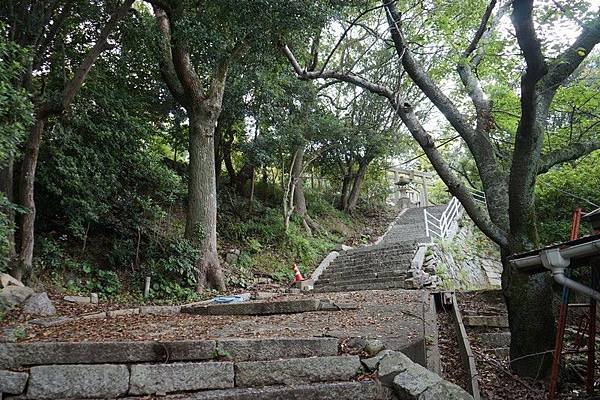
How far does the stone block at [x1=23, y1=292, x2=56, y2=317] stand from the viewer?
557cm

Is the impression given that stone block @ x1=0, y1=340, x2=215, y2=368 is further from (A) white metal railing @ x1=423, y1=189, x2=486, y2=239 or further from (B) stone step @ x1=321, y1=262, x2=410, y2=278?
(A) white metal railing @ x1=423, y1=189, x2=486, y2=239

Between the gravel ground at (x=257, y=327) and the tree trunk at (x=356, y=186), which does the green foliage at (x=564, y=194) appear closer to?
the gravel ground at (x=257, y=327)

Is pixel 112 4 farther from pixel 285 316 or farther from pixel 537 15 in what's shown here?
pixel 537 15

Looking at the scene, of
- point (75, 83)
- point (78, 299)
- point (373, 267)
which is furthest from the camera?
point (373, 267)

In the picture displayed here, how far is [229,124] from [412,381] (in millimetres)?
11490

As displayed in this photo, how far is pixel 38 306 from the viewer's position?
18.6 feet

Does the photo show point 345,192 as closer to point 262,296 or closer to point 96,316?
point 262,296

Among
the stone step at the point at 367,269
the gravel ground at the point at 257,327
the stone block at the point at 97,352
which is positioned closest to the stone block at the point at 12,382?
the stone block at the point at 97,352

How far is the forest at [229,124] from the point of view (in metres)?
4.93

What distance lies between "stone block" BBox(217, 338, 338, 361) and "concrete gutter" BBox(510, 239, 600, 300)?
78.3 inches

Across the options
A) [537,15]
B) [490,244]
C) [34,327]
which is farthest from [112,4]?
[490,244]

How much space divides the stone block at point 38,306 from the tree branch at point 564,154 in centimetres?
691

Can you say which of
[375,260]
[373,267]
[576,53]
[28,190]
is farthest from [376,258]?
[28,190]

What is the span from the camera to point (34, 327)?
4.33 meters
